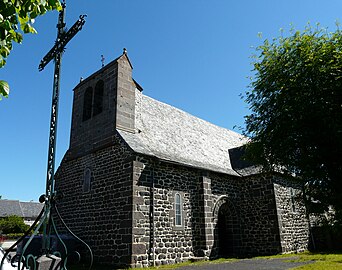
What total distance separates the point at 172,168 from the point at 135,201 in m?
2.87

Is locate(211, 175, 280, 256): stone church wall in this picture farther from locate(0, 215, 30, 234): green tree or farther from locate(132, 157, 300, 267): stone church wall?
locate(0, 215, 30, 234): green tree

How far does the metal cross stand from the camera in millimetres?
4316

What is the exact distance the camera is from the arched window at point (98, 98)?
1559 cm

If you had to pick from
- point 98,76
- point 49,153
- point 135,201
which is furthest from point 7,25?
point 98,76

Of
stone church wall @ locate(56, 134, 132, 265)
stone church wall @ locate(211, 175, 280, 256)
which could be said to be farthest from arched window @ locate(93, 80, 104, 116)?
stone church wall @ locate(211, 175, 280, 256)

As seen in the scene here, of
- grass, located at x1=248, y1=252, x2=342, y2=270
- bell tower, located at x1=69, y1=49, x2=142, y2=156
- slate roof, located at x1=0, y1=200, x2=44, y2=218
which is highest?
bell tower, located at x1=69, y1=49, x2=142, y2=156

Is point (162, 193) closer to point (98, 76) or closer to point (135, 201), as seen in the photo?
point (135, 201)

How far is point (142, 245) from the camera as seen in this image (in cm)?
1167

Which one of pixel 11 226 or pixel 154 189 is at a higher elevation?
pixel 154 189

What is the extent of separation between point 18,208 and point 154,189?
4719 cm

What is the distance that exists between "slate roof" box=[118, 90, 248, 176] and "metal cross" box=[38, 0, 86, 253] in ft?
24.7

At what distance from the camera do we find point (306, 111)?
786cm

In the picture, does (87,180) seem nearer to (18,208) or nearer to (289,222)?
(289,222)

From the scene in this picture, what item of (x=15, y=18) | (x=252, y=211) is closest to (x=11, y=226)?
(x=252, y=211)
